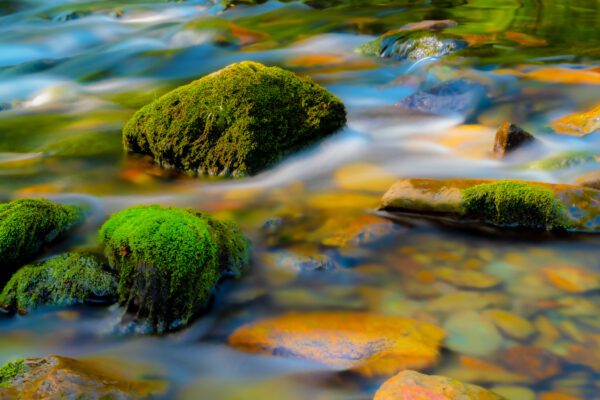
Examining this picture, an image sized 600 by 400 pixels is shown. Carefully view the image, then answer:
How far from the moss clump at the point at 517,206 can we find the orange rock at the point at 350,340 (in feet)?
4.66

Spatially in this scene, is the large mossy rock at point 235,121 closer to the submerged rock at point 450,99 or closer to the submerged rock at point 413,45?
the submerged rock at point 450,99

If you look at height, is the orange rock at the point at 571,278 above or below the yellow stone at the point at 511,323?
above

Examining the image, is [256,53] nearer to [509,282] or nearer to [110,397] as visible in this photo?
[509,282]

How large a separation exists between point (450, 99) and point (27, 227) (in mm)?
5181

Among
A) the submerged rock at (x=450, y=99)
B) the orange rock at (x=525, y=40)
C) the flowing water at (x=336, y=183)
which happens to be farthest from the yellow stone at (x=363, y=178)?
the orange rock at (x=525, y=40)

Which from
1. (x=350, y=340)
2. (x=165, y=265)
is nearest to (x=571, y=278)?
(x=350, y=340)

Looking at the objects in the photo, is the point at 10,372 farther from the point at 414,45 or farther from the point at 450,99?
the point at 414,45

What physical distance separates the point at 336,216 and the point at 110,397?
243cm

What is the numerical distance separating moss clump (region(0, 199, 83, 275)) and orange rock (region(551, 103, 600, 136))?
16.8 ft

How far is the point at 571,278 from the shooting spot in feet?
12.3

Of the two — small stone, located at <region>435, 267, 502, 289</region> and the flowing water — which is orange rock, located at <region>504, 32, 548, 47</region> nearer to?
the flowing water

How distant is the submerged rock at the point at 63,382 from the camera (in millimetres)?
2588

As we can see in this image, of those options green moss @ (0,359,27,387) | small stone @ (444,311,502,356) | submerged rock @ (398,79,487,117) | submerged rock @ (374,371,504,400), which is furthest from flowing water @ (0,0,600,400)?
green moss @ (0,359,27,387)

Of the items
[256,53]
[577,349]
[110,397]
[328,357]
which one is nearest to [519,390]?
[577,349]
